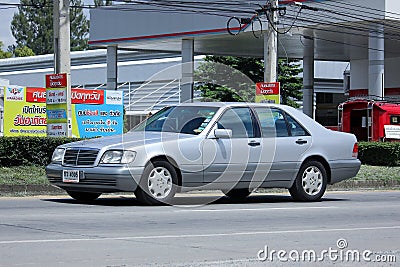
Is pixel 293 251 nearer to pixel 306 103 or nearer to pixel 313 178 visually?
pixel 313 178

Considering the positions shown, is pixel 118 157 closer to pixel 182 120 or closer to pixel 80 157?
pixel 80 157

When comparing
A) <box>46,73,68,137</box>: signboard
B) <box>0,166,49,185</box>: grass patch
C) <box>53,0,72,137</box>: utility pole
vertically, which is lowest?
<box>0,166,49,185</box>: grass patch

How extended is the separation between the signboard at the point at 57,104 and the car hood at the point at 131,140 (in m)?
8.03

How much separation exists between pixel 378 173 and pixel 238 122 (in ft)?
35.2

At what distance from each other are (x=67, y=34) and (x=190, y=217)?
10922 millimetres

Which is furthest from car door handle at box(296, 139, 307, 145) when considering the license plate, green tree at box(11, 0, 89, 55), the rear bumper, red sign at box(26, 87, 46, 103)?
green tree at box(11, 0, 89, 55)

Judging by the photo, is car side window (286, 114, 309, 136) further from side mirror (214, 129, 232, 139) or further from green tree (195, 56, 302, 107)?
green tree (195, 56, 302, 107)

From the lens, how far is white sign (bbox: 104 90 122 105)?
124 feet

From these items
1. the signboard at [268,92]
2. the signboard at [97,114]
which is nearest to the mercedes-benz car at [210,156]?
the signboard at [268,92]

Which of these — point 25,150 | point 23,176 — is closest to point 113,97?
point 25,150

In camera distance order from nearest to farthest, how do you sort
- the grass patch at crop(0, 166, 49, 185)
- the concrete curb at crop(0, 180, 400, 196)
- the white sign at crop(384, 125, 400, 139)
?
1. the concrete curb at crop(0, 180, 400, 196)
2. the grass patch at crop(0, 166, 49, 185)
3. the white sign at crop(384, 125, 400, 139)

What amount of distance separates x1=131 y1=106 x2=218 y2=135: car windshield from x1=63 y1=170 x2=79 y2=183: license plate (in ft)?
5.45

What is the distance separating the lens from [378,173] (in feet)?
79.6

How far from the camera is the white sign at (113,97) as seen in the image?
37.8 m
